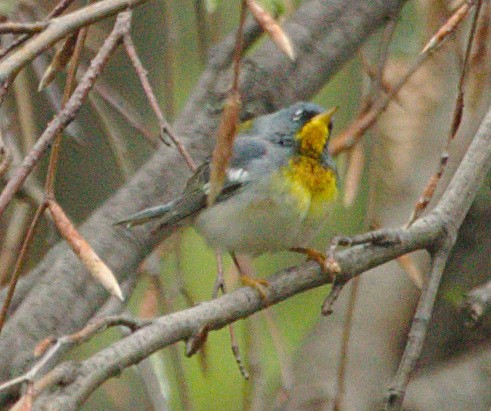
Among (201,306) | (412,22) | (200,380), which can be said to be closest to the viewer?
(201,306)

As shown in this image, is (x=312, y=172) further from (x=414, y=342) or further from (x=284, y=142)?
(x=414, y=342)

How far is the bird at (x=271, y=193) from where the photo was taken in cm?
276

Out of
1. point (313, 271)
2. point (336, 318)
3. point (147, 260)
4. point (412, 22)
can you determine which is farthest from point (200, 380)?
point (313, 271)

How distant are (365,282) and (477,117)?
27.3 inches

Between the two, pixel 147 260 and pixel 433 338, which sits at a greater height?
pixel 147 260

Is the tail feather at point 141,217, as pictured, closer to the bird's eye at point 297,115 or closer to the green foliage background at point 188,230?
the bird's eye at point 297,115

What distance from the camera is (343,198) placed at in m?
3.31

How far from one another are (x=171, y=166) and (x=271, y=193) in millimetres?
276

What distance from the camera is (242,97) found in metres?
2.92

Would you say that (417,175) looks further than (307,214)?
Yes

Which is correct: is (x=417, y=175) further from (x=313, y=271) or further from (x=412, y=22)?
(x=313, y=271)

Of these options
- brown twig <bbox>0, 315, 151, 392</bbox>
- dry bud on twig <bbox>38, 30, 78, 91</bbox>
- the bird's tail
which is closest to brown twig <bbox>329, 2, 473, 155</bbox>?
the bird's tail

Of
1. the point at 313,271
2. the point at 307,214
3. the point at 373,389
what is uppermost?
the point at 307,214

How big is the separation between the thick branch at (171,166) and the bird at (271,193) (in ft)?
0.19
